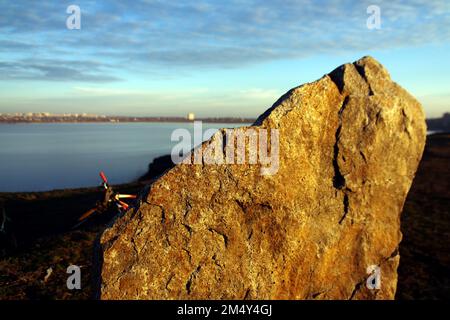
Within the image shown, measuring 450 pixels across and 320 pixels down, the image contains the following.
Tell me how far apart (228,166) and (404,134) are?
12.3 ft

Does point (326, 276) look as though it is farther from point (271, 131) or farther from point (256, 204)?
point (271, 131)

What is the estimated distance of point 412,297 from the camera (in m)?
10.8

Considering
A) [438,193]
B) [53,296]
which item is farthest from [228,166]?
[438,193]

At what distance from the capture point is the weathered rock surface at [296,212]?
664cm

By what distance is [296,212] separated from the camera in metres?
7.22

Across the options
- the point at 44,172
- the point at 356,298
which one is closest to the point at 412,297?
the point at 356,298

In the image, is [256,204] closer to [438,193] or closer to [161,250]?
[161,250]

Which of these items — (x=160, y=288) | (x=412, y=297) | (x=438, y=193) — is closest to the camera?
(x=160, y=288)

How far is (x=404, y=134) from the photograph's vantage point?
777 cm

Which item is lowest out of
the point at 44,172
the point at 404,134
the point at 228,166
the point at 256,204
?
the point at 44,172

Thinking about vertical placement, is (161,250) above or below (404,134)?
below

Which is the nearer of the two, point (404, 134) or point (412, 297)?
point (404, 134)

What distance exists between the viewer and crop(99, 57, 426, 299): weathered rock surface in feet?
21.8

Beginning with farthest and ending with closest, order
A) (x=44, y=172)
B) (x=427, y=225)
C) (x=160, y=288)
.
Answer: (x=44, y=172) < (x=427, y=225) < (x=160, y=288)
